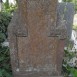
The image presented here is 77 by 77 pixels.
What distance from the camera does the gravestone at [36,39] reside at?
3.19m

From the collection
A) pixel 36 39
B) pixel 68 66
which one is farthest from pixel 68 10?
pixel 36 39

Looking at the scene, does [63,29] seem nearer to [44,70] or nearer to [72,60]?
[44,70]

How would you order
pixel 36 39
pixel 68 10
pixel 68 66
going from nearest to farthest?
pixel 36 39, pixel 68 66, pixel 68 10

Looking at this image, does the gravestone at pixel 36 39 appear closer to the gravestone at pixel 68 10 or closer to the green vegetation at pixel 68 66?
the green vegetation at pixel 68 66

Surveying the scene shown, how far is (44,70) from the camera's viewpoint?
3545mm

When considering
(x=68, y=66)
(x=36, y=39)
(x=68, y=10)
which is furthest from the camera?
(x=68, y=10)

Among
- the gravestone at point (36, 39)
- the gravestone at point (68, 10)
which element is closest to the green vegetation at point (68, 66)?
the gravestone at point (36, 39)

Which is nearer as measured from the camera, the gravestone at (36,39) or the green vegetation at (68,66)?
the gravestone at (36,39)

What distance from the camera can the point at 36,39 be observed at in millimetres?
3326

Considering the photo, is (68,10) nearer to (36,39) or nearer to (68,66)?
(68,66)

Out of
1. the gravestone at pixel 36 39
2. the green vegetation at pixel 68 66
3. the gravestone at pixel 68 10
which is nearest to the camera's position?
the gravestone at pixel 36 39

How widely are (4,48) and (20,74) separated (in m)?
0.93

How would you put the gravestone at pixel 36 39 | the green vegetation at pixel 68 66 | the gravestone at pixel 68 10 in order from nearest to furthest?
the gravestone at pixel 36 39
the green vegetation at pixel 68 66
the gravestone at pixel 68 10

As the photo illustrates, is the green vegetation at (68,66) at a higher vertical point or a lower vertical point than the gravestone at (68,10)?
lower
